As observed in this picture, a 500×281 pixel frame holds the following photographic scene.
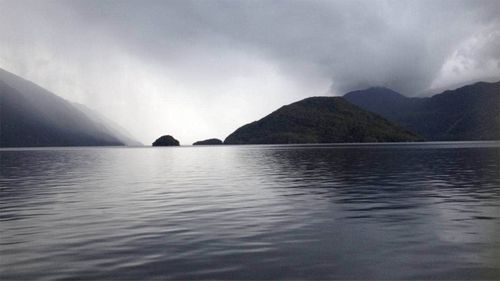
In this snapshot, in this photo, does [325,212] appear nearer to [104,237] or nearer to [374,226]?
[374,226]

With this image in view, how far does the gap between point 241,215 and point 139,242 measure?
972 cm

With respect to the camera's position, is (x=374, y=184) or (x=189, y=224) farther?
(x=374, y=184)

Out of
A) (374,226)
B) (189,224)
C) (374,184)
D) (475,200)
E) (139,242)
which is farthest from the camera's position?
(374,184)

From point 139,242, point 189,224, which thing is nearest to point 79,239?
point 139,242

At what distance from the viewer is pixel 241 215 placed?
3053cm

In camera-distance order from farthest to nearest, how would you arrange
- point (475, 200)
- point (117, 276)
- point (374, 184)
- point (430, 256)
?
1. point (374, 184)
2. point (475, 200)
3. point (430, 256)
4. point (117, 276)

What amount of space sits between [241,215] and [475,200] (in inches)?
838

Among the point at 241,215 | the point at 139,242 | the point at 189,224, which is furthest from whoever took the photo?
the point at 241,215

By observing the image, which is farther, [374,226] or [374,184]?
[374,184]

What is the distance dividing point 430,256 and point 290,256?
6145 mm

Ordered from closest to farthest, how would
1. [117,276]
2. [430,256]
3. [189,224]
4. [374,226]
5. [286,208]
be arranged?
1. [117,276]
2. [430,256]
3. [374,226]
4. [189,224]
5. [286,208]

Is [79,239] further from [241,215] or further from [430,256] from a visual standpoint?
[430,256]

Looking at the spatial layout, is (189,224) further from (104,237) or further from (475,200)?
(475,200)

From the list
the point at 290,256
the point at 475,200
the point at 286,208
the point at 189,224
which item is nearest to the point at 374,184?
the point at 475,200
